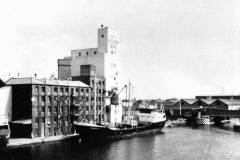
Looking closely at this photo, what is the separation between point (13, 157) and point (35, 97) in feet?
79.2

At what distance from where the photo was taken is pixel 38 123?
78.3 m

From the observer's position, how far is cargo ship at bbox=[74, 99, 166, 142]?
266 ft

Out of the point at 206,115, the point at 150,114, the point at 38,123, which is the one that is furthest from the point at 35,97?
the point at 206,115

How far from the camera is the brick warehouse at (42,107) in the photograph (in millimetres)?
77188

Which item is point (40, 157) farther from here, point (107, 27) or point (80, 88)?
point (107, 27)

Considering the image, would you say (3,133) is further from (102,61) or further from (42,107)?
(102,61)

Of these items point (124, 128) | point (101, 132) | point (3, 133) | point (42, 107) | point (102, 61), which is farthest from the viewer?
point (102, 61)

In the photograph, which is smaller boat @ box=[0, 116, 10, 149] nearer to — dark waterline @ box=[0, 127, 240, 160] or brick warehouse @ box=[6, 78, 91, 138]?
dark waterline @ box=[0, 127, 240, 160]

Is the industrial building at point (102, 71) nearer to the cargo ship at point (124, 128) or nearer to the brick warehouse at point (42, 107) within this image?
the cargo ship at point (124, 128)

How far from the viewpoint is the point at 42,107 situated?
80062 mm

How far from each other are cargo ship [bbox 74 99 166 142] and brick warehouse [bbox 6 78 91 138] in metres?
5.32

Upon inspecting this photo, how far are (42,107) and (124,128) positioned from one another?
26.9m

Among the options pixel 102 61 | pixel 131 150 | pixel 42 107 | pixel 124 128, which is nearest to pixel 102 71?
pixel 102 61

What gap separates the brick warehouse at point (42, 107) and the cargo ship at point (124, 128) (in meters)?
5.32
